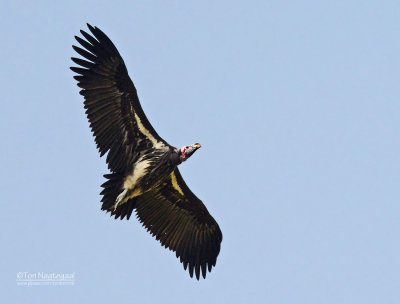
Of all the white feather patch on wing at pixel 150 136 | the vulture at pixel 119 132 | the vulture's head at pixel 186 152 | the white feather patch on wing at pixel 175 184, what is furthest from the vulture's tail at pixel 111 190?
the white feather patch on wing at pixel 175 184

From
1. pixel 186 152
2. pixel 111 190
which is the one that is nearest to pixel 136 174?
pixel 111 190

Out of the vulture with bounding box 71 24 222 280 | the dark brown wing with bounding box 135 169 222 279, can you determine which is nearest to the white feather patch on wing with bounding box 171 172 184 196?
the dark brown wing with bounding box 135 169 222 279

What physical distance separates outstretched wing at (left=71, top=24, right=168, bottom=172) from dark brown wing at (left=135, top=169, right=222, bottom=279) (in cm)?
251

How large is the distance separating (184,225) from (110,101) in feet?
17.0

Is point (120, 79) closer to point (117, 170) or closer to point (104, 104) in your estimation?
point (104, 104)

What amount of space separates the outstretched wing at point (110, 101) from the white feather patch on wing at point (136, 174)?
0.29m

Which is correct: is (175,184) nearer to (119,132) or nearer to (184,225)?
(184,225)

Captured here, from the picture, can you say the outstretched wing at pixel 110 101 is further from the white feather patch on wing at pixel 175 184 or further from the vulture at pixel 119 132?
the white feather patch on wing at pixel 175 184

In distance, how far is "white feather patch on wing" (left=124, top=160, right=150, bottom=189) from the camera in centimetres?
2736

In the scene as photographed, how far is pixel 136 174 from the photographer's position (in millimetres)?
27469

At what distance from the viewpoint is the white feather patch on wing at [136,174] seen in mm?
27359

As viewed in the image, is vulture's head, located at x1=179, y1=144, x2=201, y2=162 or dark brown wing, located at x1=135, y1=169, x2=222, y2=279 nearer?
vulture's head, located at x1=179, y1=144, x2=201, y2=162

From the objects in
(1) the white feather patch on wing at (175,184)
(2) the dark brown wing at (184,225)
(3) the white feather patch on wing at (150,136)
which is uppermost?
(3) the white feather patch on wing at (150,136)

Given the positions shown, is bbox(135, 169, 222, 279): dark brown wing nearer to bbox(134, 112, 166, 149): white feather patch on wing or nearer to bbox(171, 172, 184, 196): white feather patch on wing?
bbox(171, 172, 184, 196): white feather patch on wing
